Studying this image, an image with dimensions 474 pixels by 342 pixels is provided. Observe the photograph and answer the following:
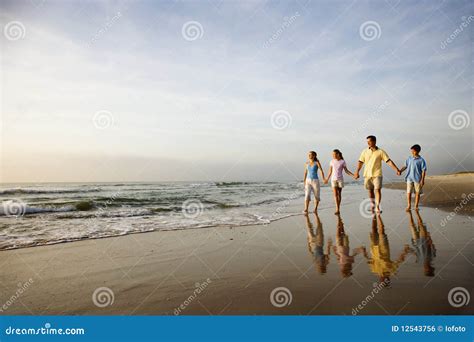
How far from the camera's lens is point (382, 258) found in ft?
14.3

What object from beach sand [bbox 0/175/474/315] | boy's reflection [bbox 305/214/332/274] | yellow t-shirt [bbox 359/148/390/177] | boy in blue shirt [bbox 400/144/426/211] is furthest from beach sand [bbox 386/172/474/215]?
boy's reflection [bbox 305/214/332/274]

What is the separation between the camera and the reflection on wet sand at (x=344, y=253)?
3.93m

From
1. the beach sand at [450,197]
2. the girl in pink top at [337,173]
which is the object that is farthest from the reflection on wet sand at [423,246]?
the beach sand at [450,197]

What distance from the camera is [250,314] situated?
2.94 meters

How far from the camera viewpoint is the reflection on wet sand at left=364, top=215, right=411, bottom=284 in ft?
12.2

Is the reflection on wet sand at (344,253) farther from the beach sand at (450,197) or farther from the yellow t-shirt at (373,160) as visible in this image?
the beach sand at (450,197)

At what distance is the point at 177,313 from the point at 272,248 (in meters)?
2.64

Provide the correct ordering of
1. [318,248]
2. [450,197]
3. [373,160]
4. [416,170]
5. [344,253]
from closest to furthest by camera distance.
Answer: [344,253] < [318,248] < [373,160] < [416,170] < [450,197]

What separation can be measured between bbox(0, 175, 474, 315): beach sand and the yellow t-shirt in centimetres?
262

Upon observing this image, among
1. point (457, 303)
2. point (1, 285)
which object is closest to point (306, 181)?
point (457, 303)

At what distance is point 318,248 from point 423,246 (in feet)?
5.31

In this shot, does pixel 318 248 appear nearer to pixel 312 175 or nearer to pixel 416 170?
pixel 312 175

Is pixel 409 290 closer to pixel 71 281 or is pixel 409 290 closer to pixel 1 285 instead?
pixel 71 281

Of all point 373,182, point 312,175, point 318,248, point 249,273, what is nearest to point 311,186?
point 312,175
